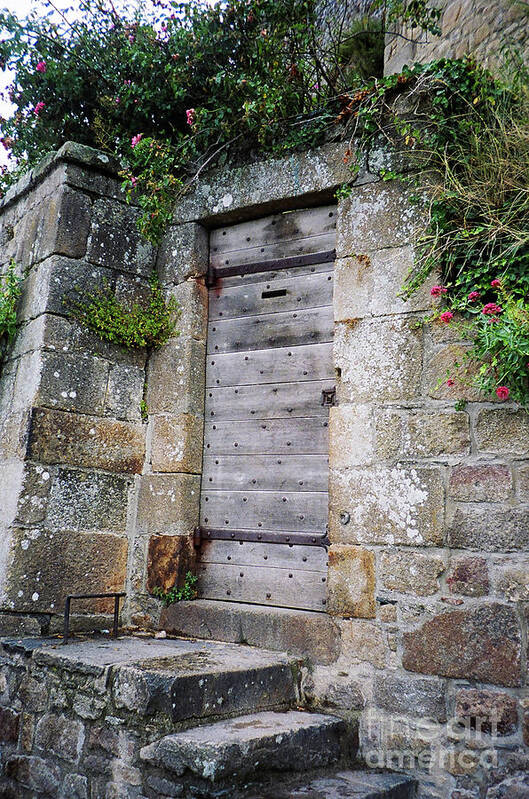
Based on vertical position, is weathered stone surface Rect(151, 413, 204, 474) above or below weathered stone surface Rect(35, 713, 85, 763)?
above

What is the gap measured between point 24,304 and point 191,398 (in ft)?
3.80

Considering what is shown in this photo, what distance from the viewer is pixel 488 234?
2.85 meters

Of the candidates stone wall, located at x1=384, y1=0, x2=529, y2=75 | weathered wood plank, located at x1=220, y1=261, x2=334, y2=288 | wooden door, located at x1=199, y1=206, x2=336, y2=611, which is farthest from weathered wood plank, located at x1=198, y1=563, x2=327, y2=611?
stone wall, located at x1=384, y1=0, x2=529, y2=75

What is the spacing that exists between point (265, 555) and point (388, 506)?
2.65ft

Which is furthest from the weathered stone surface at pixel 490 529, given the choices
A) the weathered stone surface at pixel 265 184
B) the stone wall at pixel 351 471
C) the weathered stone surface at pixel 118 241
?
the weathered stone surface at pixel 118 241

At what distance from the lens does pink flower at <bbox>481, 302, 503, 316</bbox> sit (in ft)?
8.77

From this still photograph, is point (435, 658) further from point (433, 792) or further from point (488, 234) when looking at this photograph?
point (488, 234)

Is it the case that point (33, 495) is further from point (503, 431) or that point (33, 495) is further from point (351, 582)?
point (503, 431)

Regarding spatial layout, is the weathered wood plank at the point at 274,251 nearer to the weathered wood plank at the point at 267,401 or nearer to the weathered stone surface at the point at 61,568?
the weathered wood plank at the point at 267,401

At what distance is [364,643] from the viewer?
2.92 metres

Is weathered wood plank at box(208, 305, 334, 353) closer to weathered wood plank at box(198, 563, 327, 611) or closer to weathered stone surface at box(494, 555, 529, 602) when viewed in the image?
weathered wood plank at box(198, 563, 327, 611)

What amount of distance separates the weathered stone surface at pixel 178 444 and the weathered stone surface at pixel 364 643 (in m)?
1.24

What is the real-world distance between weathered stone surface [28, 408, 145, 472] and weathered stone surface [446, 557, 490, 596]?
73.6 inches

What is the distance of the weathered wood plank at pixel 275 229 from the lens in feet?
11.9
